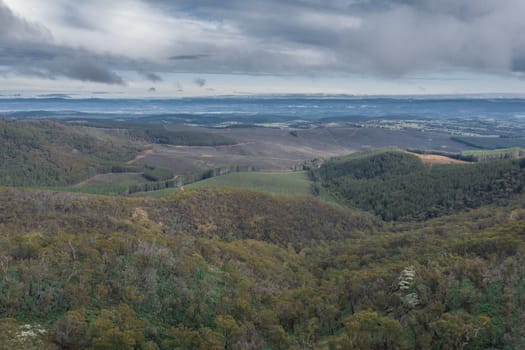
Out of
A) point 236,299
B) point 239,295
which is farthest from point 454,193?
point 236,299

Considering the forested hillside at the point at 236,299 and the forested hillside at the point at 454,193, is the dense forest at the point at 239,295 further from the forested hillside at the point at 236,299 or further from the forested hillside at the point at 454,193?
the forested hillside at the point at 454,193

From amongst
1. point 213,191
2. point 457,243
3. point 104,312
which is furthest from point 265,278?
point 213,191

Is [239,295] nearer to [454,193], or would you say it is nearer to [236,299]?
[236,299]

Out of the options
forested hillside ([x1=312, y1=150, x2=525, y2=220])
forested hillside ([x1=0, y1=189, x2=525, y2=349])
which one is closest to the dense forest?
forested hillside ([x1=0, y1=189, x2=525, y2=349])

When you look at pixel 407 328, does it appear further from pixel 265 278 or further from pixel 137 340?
pixel 265 278

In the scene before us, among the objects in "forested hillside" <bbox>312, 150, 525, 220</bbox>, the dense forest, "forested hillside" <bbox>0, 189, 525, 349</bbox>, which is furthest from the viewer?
"forested hillside" <bbox>312, 150, 525, 220</bbox>

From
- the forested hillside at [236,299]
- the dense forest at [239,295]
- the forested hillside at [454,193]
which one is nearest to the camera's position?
the forested hillside at [236,299]

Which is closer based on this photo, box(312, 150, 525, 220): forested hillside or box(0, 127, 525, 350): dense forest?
box(0, 127, 525, 350): dense forest

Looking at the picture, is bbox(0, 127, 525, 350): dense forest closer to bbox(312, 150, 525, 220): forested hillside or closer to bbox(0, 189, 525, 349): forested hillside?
bbox(0, 189, 525, 349): forested hillside

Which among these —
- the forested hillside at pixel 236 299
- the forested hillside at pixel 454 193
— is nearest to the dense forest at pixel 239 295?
the forested hillside at pixel 236 299

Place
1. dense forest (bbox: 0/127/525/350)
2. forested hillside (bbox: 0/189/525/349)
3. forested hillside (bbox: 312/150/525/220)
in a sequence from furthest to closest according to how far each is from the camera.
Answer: forested hillside (bbox: 312/150/525/220), dense forest (bbox: 0/127/525/350), forested hillside (bbox: 0/189/525/349)

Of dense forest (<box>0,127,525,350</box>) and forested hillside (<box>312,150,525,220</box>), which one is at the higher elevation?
dense forest (<box>0,127,525,350</box>)
